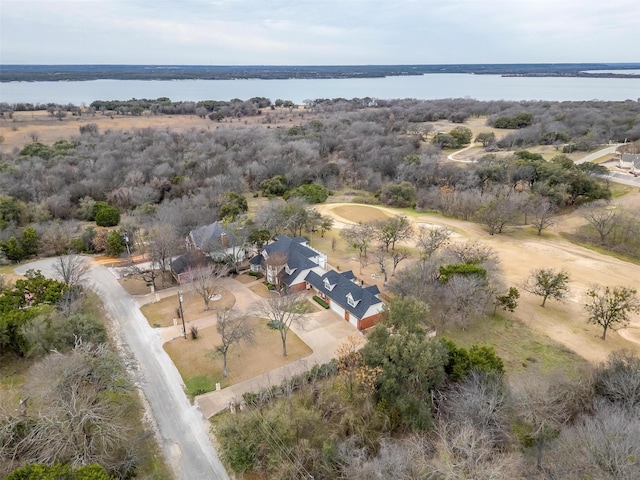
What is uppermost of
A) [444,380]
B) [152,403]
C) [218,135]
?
[218,135]

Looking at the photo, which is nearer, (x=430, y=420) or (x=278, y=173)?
(x=430, y=420)

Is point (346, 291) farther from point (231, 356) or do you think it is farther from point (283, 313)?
point (231, 356)

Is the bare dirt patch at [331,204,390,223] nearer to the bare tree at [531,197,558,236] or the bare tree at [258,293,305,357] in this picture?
the bare tree at [531,197,558,236]

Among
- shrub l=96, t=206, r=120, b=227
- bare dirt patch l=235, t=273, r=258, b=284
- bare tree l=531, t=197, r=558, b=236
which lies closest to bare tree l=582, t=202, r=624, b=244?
bare tree l=531, t=197, r=558, b=236

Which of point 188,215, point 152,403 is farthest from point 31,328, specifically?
point 188,215

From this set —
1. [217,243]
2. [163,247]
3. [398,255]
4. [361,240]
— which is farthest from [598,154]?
[163,247]

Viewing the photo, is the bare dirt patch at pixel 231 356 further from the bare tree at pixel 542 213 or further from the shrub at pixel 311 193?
the bare tree at pixel 542 213

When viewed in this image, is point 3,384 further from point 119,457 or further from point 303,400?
point 303,400

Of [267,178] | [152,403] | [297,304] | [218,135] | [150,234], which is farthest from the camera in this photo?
[218,135]
